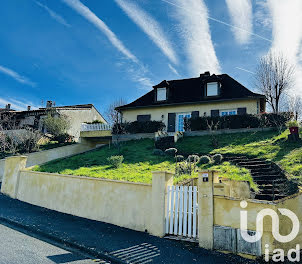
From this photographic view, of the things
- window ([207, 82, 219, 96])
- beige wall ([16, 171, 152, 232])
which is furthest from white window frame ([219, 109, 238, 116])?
beige wall ([16, 171, 152, 232])

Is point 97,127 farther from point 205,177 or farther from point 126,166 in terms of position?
point 205,177

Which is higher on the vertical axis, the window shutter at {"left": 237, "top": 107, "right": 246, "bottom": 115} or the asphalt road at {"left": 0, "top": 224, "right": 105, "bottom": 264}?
the window shutter at {"left": 237, "top": 107, "right": 246, "bottom": 115}

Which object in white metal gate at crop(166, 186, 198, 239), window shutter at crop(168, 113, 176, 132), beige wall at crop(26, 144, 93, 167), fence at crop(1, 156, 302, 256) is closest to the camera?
fence at crop(1, 156, 302, 256)

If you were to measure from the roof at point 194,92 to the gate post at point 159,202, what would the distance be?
51.6 ft

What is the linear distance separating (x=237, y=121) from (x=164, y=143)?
6211 mm

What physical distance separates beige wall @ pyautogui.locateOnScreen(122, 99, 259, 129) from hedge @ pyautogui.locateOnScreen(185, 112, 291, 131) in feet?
7.15

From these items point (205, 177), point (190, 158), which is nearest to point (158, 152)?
point (190, 158)

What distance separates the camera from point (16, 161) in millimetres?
11852

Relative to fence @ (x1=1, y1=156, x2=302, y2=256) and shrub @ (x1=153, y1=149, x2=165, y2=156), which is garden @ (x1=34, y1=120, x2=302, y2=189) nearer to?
shrub @ (x1=153, y1=149, x2=165, y2=156)

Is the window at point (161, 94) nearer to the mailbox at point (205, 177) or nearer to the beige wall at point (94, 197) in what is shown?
the beige wall at point (94, 197)

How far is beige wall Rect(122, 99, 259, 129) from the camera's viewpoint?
807 inches

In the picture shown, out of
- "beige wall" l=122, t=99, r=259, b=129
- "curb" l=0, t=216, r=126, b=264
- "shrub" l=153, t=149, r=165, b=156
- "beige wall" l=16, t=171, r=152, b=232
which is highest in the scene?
"beige wall" l=122, t=99, r=259, b=129

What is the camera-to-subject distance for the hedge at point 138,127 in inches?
813

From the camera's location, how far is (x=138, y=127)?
21.1m
